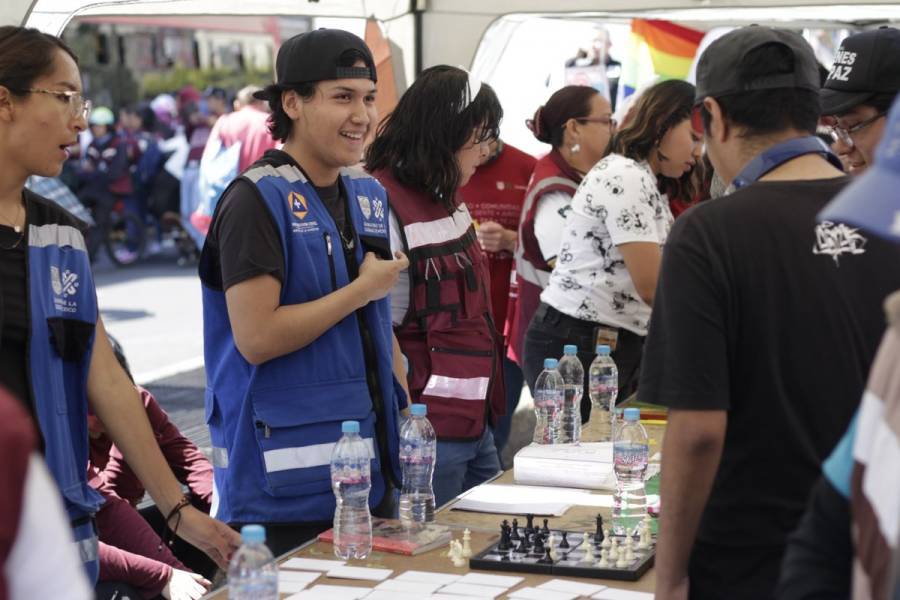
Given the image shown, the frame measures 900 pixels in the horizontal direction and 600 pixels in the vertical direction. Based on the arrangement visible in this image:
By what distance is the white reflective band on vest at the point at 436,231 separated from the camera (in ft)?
11.7

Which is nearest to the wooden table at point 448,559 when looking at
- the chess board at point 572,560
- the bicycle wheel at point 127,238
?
the chess board at point 572,560

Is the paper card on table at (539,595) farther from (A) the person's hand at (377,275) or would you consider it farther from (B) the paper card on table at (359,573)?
(A) the person's hand at (377,275)

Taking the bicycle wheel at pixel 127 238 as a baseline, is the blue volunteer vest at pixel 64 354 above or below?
above

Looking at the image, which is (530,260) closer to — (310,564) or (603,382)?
(603,382)

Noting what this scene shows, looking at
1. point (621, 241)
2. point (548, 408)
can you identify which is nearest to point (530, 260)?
point (621, 241)

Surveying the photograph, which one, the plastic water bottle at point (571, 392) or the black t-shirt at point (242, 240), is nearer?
the black t-shirt at point (242, 240)

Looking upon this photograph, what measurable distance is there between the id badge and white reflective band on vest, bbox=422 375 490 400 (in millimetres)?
851

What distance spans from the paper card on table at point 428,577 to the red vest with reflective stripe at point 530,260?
2391mm

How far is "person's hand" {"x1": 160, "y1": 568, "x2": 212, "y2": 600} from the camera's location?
11.8 feet

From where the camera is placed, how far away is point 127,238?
16.1 m

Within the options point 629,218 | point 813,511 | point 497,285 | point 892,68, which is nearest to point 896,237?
point 813,511

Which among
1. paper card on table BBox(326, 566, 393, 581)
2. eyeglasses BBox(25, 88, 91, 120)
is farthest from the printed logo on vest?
paper card on table BBox(326, 566, 393, 581)

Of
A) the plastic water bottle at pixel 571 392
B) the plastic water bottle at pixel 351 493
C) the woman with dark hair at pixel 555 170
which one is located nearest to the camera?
the plastic water bottle at pixel 351 493

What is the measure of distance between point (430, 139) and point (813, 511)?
7.29 ft
